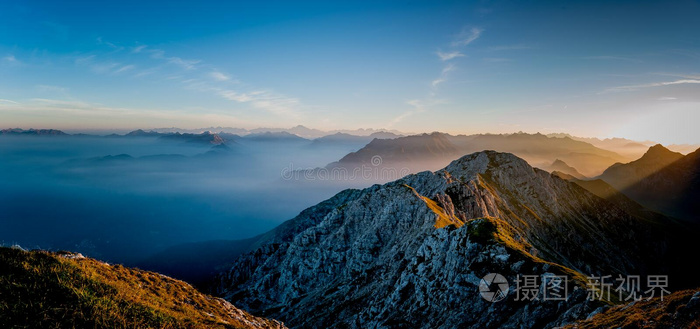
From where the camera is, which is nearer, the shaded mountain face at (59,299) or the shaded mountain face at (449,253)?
the shaded mountain face at (59,299)

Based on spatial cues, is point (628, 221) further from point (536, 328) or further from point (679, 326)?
point (679, 326)

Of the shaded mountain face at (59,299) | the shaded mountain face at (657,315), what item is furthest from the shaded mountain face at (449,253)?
the shaded mountain face at (59,299)

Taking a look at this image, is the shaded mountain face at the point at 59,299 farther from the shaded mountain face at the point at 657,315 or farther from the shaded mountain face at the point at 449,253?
the shaded mountain face at the point at 449,253

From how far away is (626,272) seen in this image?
13412 cm

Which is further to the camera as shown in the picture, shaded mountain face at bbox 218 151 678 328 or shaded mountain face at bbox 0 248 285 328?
shaded mountain face at bbox 218 151 678 328

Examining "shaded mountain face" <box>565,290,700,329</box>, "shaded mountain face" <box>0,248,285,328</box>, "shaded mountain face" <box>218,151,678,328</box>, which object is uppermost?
"shaded mountain face" <box>0,248,285,328</box>

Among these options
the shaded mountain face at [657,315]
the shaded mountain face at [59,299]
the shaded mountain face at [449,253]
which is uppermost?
the shaded mountain face at [59,299]

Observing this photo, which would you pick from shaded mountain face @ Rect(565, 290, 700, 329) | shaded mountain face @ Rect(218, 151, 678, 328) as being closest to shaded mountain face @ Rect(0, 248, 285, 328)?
shaded mountain face @ Rect(565, 290, 700, 329)

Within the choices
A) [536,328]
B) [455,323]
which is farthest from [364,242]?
[536,328]

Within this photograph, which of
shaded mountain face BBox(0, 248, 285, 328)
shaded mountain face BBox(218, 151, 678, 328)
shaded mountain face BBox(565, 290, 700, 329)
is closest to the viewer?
shaded mountain face BBox(0, 248, 285, 328)

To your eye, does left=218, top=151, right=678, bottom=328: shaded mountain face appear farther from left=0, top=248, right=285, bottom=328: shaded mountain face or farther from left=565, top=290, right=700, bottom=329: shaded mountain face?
left=0, top=248, right=285, bottom=328: shaded mountain face

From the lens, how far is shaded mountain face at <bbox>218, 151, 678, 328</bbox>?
49.2 meters

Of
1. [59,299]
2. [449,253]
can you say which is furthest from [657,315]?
[59,299]

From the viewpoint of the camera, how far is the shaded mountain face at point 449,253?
49250 millimetres
